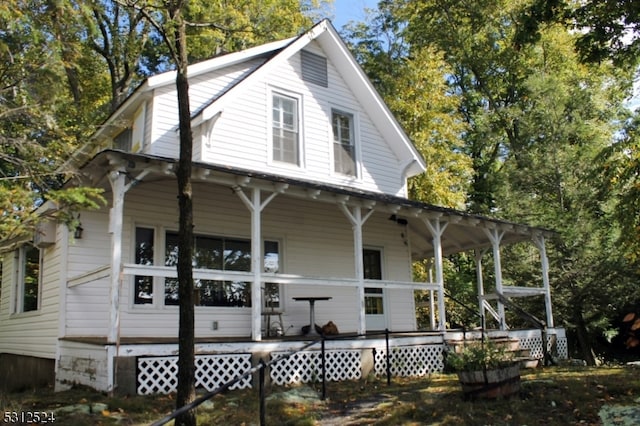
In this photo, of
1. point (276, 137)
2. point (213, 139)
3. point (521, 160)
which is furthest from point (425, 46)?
point (213, 139)

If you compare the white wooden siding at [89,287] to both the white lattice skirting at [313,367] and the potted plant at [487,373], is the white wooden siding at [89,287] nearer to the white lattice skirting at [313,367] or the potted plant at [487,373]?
the white lattice skirting at [313,367]

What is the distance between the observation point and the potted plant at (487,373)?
7758mm

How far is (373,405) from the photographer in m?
8.01

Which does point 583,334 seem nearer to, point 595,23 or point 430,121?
point 430,121

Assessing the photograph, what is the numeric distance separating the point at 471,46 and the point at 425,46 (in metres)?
5.07

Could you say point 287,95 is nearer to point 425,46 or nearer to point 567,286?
point 567,286

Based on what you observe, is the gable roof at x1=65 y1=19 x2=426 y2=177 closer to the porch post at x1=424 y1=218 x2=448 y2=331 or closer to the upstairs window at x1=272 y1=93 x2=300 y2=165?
the upstairs window at x1=272 y1=93 x2=300 y2=165

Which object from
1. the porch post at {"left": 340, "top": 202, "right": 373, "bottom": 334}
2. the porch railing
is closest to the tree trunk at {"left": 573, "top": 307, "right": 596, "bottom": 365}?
the porch railing

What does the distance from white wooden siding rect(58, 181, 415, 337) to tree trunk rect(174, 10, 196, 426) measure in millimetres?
5020

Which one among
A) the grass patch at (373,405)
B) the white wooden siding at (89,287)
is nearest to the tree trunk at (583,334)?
the grass patch at (373,405)

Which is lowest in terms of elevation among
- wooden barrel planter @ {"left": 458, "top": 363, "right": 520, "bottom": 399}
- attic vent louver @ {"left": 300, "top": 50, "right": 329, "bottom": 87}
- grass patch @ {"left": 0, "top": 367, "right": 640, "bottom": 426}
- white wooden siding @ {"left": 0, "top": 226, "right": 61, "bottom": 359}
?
grass patch @ {"left": 0, "top": 367, "right": 640, "bottom": 426}

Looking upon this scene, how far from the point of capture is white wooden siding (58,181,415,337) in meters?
10.5

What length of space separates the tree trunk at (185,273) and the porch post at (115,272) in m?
2.69

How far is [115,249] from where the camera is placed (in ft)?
28.3
